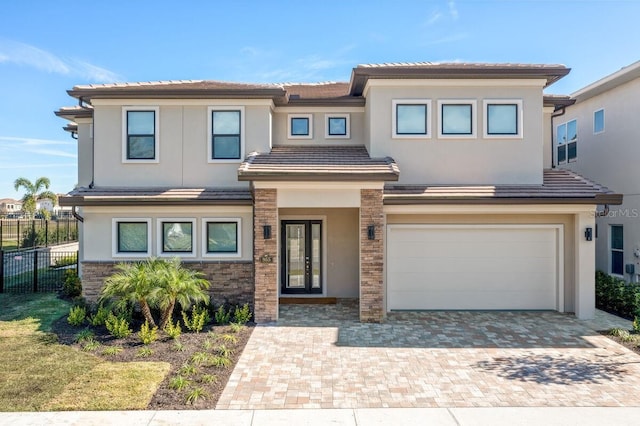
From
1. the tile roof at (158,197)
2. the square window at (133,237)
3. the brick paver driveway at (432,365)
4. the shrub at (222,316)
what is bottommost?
the brick paver driveway at (432,365)

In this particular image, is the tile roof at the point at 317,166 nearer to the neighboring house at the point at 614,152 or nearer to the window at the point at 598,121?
the neighboring house at the point at 614,152

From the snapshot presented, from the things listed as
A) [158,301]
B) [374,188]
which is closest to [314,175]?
[374,188]

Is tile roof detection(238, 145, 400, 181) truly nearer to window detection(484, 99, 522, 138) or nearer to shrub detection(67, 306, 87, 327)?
window detection(484, 99, 522, 138)

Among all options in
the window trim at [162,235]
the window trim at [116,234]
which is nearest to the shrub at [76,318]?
the window trim at [116,234]

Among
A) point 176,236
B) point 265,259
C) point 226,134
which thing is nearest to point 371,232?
point 265,259

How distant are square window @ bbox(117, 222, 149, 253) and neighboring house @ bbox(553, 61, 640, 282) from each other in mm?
12802

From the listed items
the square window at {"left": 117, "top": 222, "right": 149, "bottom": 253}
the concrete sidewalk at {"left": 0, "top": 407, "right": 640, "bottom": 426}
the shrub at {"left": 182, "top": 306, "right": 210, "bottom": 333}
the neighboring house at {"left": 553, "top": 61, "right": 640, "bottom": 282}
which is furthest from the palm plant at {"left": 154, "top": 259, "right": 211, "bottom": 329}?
the neighboring house at {"left": 553, "top": 61, "right": 640, "bottom": 282}

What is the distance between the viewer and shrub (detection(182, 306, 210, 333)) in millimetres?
8695

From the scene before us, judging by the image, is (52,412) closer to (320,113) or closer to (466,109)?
(320,113)

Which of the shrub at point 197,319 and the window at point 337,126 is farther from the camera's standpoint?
the window at point 337,126

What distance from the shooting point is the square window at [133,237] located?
34.8 feet

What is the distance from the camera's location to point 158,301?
28.2 ft

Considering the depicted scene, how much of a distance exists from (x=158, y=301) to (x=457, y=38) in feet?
36.0

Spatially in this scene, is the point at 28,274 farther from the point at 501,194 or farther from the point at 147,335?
the point at 501,194
